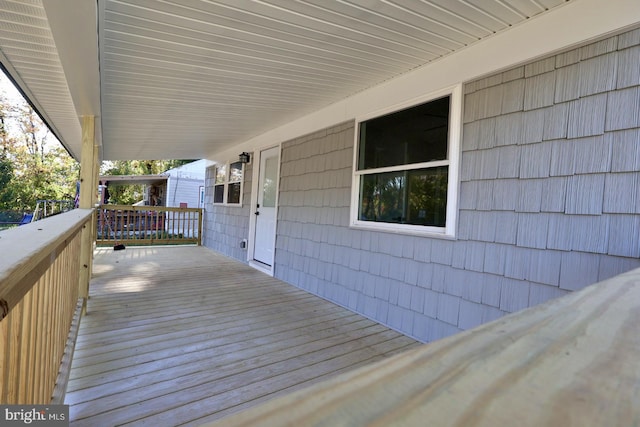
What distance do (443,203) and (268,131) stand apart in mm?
3650

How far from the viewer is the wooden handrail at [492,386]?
0.31 metres

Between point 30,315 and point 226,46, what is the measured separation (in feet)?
7.27

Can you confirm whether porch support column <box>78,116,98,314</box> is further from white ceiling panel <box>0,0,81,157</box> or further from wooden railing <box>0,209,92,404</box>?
wooden railing <box>0,209,92,404</box>

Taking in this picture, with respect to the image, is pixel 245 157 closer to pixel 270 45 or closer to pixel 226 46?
pixel 226 46

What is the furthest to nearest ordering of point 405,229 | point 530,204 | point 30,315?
point 405,229 < point 530,204 < point 30,315

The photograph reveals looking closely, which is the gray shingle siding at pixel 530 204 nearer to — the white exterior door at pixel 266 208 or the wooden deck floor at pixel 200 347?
the wooden deck floor at pixel 200 347

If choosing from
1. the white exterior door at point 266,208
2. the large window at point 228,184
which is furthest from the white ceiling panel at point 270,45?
the large window at point 228,184

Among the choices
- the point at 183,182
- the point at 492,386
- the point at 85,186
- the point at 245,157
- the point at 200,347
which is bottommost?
the point at 200,347

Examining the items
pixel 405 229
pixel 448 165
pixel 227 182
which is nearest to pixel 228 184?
pixel 227 182

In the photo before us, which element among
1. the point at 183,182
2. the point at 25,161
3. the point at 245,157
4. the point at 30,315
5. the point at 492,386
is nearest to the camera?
the point at 492,386

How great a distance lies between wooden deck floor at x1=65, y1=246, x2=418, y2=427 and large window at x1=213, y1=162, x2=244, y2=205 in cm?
263

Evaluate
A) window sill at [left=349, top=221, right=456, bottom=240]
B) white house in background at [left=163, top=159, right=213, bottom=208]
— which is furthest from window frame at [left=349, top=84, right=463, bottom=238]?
white house in background at [left=163, top=159, right=213, bottom=208]

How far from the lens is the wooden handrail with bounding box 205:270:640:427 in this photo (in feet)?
1.01

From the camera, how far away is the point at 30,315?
108 cm
